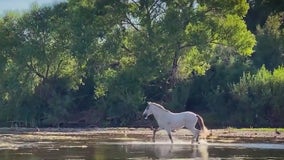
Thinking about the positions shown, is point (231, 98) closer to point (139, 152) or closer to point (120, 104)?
point (120, 104)

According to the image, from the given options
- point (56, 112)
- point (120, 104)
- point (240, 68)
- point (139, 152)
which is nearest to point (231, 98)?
point (240, 68)

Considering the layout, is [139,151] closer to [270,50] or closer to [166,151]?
[166,151]

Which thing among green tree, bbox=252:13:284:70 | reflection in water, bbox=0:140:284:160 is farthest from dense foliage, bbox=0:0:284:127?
reflection in water, bbox=0:140:284:160

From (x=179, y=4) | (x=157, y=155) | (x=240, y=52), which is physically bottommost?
(x=157, y=155)

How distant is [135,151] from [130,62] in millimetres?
34654

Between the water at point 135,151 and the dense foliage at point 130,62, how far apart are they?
78.4 feet

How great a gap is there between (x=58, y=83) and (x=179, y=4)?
1306cm

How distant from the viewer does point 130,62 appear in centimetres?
6194

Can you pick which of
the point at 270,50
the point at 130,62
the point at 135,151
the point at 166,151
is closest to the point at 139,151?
the point at 135,151

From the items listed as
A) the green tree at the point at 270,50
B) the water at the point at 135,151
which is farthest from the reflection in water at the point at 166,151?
the green tree at the point at 270,50

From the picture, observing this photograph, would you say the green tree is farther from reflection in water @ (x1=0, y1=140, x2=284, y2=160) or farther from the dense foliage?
reflection in water @ (x1=0, y1=140, x2=284, y2=160)

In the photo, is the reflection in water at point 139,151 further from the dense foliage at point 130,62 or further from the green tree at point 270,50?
the green tree at point 270,50

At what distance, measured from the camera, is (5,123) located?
203 feet

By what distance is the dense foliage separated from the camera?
58281mm
